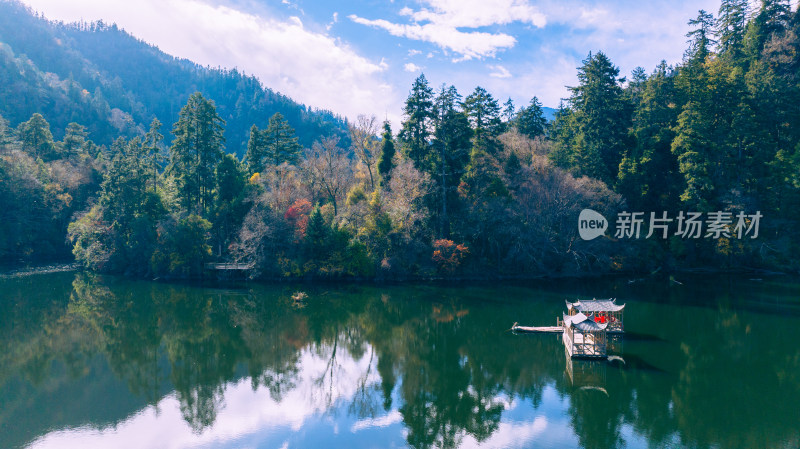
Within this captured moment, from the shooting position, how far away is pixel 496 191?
128 ft

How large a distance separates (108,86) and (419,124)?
12420cm

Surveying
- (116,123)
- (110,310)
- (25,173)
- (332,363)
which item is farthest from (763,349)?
(116,123)

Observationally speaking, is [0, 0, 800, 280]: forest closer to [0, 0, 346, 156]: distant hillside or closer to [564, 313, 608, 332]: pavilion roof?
[564, 313, 608, 332]: pavilion roof

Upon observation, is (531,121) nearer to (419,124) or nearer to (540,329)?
(419,124)

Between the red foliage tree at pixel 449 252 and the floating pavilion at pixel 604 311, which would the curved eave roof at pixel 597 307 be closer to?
the floating pavilion at pixel 604 311

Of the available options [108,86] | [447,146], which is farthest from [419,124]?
[108,86]

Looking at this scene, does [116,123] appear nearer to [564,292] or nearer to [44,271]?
[44,271]

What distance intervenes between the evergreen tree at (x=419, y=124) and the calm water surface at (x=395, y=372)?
13561 millimetres

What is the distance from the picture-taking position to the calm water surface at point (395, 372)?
14562 mm

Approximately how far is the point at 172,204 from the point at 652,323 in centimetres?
4265

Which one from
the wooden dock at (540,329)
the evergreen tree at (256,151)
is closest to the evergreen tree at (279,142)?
the evergreen tree at (256,151)

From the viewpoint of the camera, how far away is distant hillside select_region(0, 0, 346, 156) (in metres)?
91.4

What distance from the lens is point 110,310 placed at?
1161 inches

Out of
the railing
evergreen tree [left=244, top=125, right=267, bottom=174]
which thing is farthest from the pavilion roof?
evergreen tree [left=244, top=125, right=267, bottom=174]
